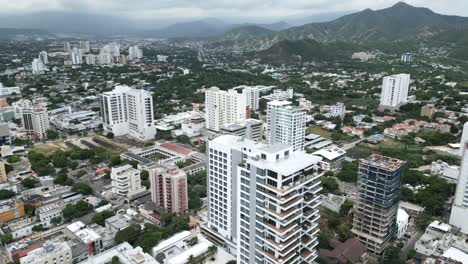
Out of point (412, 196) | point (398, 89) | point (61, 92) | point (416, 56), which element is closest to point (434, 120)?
→ point (398, 89)

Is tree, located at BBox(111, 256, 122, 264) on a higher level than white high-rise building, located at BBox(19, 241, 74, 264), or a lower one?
lower

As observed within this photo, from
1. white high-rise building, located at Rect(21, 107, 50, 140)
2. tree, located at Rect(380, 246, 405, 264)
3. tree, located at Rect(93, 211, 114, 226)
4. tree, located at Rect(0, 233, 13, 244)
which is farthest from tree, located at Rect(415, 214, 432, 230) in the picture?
white high-rise building, located at Rect(21, 107, 50, 140)

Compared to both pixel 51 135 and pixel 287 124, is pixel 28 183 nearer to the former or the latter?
pixel 51 135

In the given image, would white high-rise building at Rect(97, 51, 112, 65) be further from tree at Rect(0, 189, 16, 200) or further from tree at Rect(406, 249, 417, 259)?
tree at Rect(406, 249, 417, 259)

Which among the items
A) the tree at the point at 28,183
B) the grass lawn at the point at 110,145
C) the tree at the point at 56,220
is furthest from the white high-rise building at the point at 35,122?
the tree at the point at 56,220

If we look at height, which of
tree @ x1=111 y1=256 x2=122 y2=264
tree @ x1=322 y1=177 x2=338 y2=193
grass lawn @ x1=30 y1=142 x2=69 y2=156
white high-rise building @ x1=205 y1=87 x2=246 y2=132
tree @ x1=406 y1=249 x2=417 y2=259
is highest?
white high-rise building @ x1=205 y1=87 x2=246 y2=132

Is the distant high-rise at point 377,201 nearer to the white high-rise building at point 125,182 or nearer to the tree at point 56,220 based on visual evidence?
the white high-rise building at point 125,182

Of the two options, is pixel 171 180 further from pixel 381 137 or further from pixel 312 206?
pixel 381 137

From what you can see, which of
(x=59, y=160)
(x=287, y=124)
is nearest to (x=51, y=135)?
(x=59, y=160)
